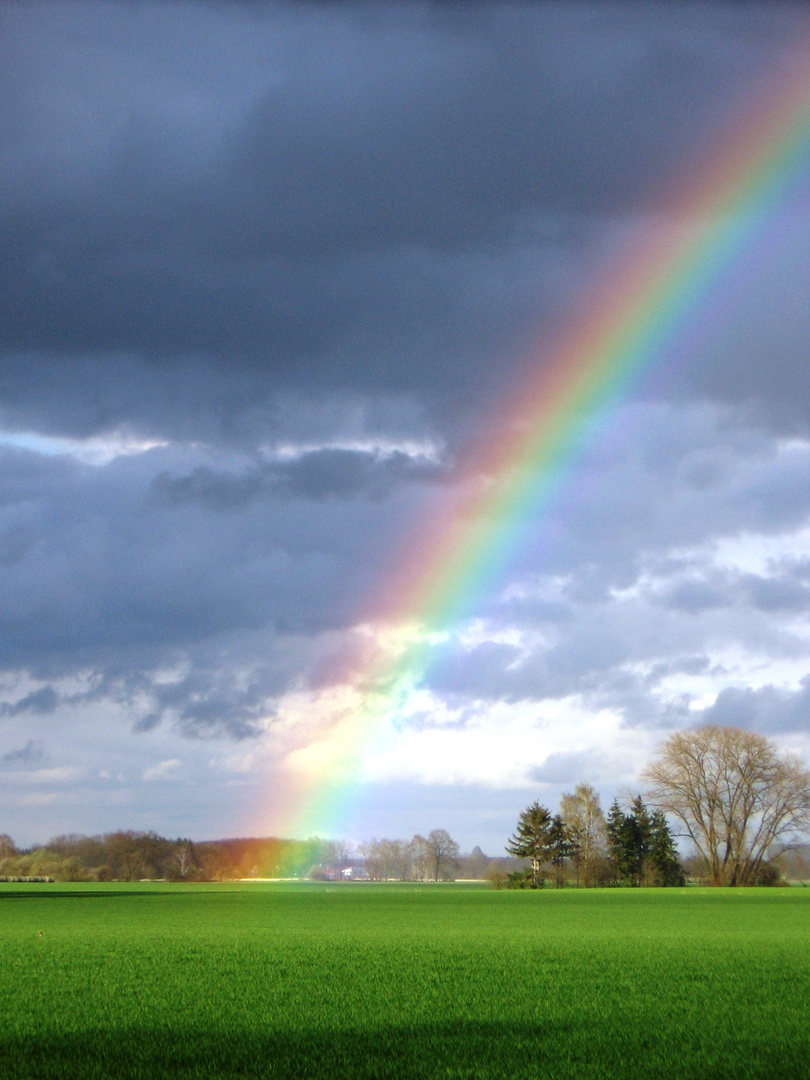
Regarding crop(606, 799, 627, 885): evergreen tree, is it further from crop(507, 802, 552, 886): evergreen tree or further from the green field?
the green field

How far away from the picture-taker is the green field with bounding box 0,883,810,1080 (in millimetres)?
10906

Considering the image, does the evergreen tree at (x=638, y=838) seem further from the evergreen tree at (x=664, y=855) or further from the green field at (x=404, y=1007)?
the green field at (x=404, y=1007)

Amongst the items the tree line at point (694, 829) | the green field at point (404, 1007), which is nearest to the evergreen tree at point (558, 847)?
the tree line at point (694, 829)

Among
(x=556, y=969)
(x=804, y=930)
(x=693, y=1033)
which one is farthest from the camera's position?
(x=804, y=930)

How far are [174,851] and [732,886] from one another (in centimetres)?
9209

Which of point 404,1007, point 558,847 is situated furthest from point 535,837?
point 404,1007

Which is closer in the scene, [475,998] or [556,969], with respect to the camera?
[475,998]

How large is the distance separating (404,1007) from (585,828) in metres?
108

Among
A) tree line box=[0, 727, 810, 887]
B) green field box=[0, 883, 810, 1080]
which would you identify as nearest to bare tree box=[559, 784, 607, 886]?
tree line box=[0, 727, 810, 887]

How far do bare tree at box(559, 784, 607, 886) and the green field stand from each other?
87.9 metres

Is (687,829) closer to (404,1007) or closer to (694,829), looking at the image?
(694,829)

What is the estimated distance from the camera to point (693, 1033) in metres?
12.9

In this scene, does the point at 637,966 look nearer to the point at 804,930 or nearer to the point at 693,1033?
the point at 693,1033

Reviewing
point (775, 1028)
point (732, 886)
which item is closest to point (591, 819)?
point (732, 886)
